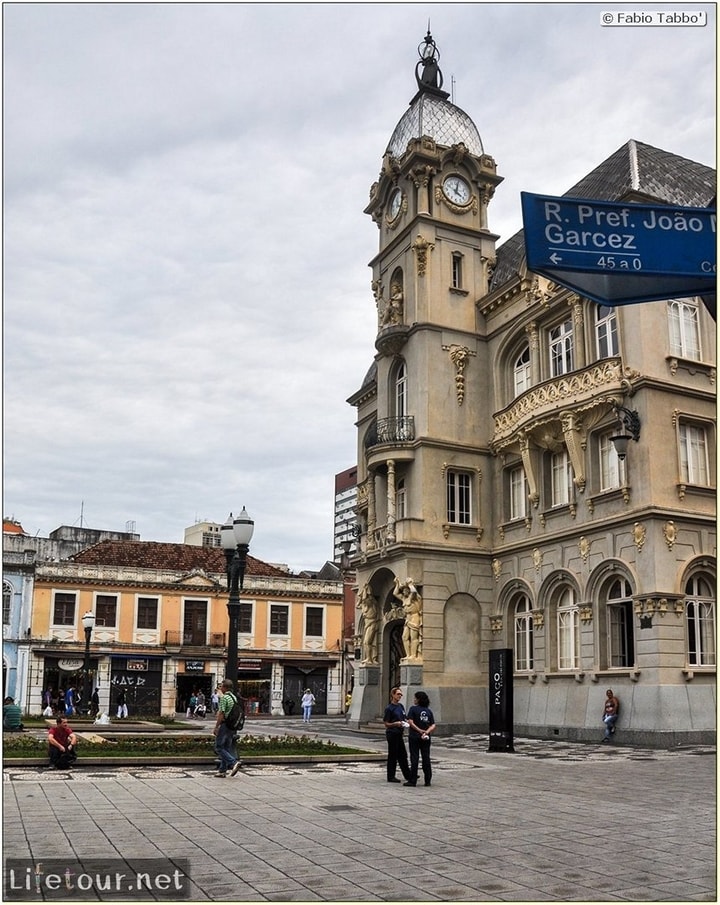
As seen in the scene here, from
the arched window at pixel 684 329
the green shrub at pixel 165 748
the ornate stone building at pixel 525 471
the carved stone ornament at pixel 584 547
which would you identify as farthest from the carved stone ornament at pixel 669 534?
the green shrub at pixel 165 748

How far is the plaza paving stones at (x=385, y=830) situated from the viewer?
26.7 ft

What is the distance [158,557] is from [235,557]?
41887mm

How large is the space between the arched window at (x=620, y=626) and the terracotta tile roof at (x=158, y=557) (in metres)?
34.7

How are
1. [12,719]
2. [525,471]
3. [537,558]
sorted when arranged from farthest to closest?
[525,471], [537,558], [12,719]

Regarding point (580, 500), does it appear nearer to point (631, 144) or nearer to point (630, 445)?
point (630, 445)

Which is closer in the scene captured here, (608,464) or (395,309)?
(608,464)

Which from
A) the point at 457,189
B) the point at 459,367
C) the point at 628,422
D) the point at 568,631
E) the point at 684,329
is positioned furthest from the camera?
the point at 457,189

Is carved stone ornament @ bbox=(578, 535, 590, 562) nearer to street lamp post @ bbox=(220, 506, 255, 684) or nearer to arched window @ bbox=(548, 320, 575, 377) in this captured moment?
arched window @ bbox=(548, 320, 575, 377)

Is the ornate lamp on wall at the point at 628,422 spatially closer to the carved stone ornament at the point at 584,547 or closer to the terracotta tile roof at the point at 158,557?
the carved stone ornament at the point at 584,547

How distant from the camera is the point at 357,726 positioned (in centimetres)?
3450

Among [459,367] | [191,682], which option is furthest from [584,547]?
[191,682]

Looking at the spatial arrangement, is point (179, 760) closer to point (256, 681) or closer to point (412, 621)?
point (412, 621)

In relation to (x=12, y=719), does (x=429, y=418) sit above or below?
above

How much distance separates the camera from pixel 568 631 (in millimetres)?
29922
